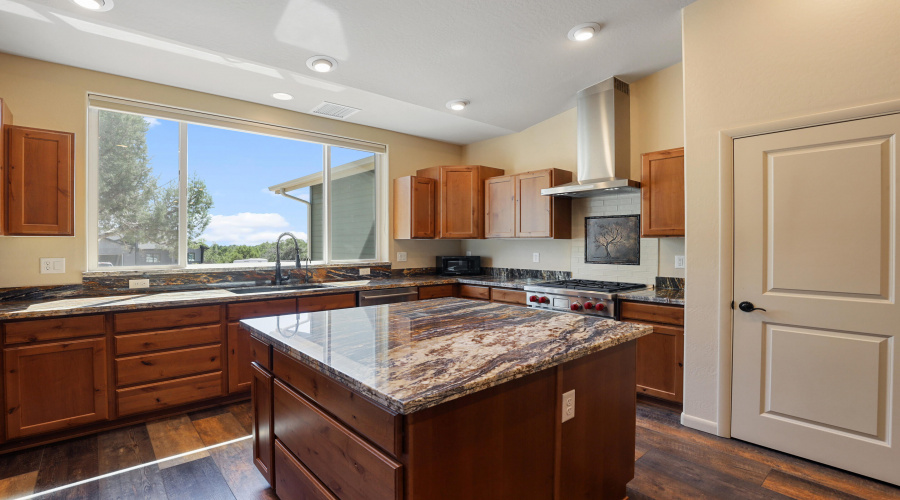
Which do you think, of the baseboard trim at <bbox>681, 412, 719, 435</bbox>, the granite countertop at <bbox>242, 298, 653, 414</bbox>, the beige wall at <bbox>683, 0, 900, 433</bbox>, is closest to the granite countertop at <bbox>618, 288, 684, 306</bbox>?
the beige wall at <bbox>683, 0, 900, 433</bbox>

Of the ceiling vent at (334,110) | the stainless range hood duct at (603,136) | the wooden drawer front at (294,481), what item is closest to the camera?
the wooden drawer front at (294,481)

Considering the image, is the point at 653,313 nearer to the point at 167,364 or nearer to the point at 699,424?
the point at 699,424

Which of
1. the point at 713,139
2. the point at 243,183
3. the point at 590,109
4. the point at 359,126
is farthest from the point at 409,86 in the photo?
the point at 713,139

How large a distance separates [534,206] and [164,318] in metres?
3.30

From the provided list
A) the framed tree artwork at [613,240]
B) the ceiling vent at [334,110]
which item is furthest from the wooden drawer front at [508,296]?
the ceiling vent at [334,110]

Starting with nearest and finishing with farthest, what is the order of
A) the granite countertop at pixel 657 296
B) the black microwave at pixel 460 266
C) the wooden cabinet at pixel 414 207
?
the granite countertop at pixel 657 296, the wooden cabinet at pixel 414 207, the black microwave at pixel 460 266

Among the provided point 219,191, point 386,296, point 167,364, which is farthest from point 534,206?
point 167,364

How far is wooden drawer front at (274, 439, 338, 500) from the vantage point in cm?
149

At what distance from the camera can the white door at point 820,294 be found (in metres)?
2.10

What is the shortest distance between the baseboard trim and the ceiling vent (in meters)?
3.87

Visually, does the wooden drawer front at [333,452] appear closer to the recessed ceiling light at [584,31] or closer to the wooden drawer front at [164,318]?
the wooden drawer front at [164,318]

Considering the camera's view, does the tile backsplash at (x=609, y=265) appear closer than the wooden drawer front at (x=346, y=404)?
No

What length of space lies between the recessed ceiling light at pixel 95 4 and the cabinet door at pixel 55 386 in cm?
199

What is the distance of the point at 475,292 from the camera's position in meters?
4.44
